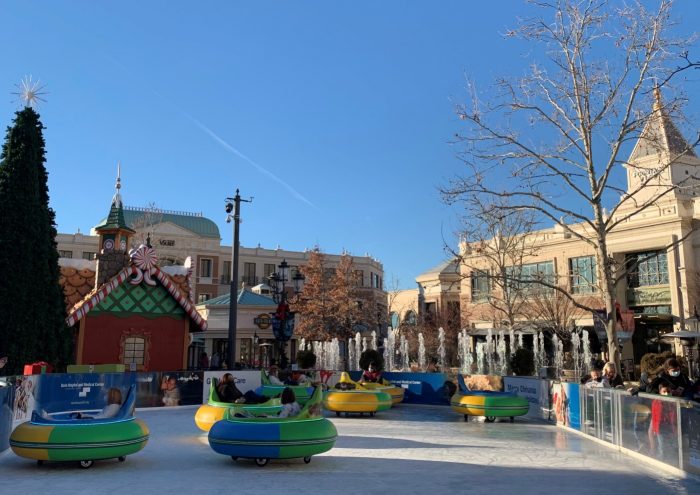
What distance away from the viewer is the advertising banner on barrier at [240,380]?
22734 millimetres

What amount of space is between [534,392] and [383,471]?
11.2 meters

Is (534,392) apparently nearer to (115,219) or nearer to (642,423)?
(642,423)

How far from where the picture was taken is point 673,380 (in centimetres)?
1216

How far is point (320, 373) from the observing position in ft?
85.8

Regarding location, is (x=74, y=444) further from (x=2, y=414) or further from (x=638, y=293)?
(x=638, y=293)

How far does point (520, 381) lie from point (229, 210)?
40.1 feet

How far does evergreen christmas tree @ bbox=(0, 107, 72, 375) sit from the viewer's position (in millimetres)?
20844

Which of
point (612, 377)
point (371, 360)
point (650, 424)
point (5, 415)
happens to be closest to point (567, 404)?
point (612, 377)

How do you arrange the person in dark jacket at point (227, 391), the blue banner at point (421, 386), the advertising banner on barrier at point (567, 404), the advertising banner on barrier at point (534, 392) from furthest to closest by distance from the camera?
the blue banner at point (421, 386), the advertising banner on barrier at point (534, 392), the advertising banner on barrier at point (567, 404), the person in dark jacket at point (227, 391)

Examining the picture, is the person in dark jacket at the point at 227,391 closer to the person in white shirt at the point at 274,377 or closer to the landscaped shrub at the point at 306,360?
the person in white shirt at the point at 274,377

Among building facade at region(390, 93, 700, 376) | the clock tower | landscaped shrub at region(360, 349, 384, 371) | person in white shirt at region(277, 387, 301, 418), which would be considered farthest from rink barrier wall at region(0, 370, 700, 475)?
building facade at region(390, 93, 700, 376)

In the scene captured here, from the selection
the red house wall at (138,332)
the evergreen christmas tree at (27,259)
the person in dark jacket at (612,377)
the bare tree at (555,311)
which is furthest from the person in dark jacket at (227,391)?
the bare tree at (555,311)

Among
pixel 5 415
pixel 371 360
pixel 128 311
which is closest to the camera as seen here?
pixel 5 415

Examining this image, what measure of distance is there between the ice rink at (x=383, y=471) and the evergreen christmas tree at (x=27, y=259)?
927 cm
